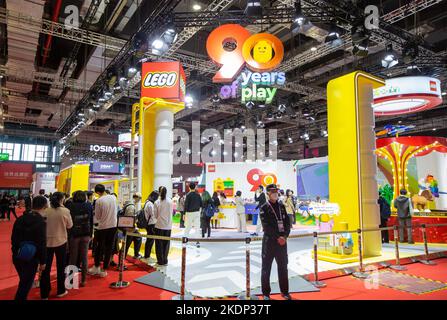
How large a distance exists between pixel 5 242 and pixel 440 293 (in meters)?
10.9

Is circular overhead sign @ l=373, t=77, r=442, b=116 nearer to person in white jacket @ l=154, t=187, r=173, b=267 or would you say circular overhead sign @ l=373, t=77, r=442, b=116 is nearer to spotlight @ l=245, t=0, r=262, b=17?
spotlight @ l=245, t=0, r=262, b=17

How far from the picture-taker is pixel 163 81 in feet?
24.1

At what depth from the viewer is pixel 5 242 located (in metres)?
9.70

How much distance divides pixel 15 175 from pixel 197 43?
2471 cm

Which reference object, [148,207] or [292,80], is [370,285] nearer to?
[148,207]

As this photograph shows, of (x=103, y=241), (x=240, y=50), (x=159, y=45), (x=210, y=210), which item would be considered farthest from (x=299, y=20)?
(x=103, y=241)

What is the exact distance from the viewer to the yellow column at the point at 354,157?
6785 mm

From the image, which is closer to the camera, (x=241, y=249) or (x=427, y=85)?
(x=241, y=249)

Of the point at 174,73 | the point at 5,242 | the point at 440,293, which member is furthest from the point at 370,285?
the point at 5,242

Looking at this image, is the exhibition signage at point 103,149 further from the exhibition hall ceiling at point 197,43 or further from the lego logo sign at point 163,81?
the lego logo sign at point 163,81

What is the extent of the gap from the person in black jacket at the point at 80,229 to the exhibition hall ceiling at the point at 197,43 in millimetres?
5079

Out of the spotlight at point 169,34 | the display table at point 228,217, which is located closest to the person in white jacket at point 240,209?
the display table at point 228,217

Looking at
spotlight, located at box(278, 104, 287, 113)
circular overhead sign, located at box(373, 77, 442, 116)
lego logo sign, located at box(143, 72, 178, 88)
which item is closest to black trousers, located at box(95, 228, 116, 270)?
lego logo sign, located at box(143, 72, 178, 88)

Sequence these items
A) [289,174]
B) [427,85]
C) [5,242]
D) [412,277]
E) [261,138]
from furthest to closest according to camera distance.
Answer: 1. [261,138]
2. [289,174]
3. [5,242]
4. [427,85]
5. [412,277]
